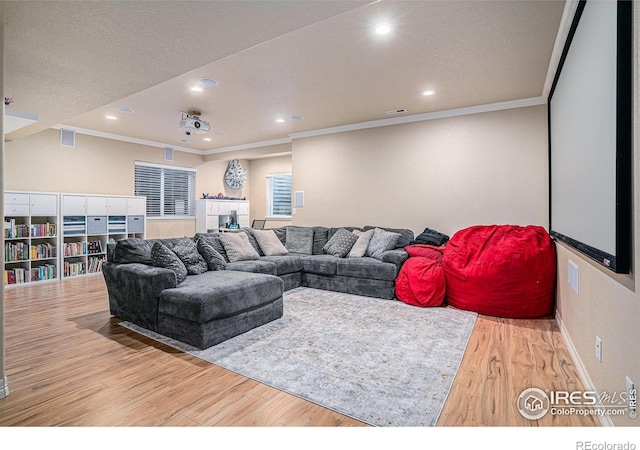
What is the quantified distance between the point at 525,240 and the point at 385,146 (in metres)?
2.70

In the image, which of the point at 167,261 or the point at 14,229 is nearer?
the point at 167,261

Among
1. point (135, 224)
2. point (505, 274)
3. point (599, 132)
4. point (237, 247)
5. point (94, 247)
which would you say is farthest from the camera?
point (135, 224)

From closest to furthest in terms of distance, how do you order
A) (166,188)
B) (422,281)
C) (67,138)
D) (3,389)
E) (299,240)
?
(3,389) < (422,281) < (299,240) < (67,138) < (166,188)

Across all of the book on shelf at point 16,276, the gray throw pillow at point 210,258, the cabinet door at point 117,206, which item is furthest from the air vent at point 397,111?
the book on shelf at point 16,276

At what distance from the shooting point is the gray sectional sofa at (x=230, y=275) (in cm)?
286

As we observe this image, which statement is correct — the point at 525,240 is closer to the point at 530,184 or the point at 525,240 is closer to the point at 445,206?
the point at 530,184

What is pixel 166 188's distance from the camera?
7.73 meters

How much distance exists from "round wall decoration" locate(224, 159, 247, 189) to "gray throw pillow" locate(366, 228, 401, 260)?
16.8ft

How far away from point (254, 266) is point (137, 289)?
1.38 metres

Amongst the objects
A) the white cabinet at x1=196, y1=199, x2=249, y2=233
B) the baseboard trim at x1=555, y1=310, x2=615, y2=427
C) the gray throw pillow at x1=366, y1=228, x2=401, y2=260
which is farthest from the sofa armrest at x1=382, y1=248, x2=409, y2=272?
the white cabinet at x1=196, y1=199, x2=249, y2=233

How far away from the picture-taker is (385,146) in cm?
563

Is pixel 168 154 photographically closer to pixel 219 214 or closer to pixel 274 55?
pixel 219 214

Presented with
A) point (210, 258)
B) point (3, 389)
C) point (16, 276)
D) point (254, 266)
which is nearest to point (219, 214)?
point (16, 276)
